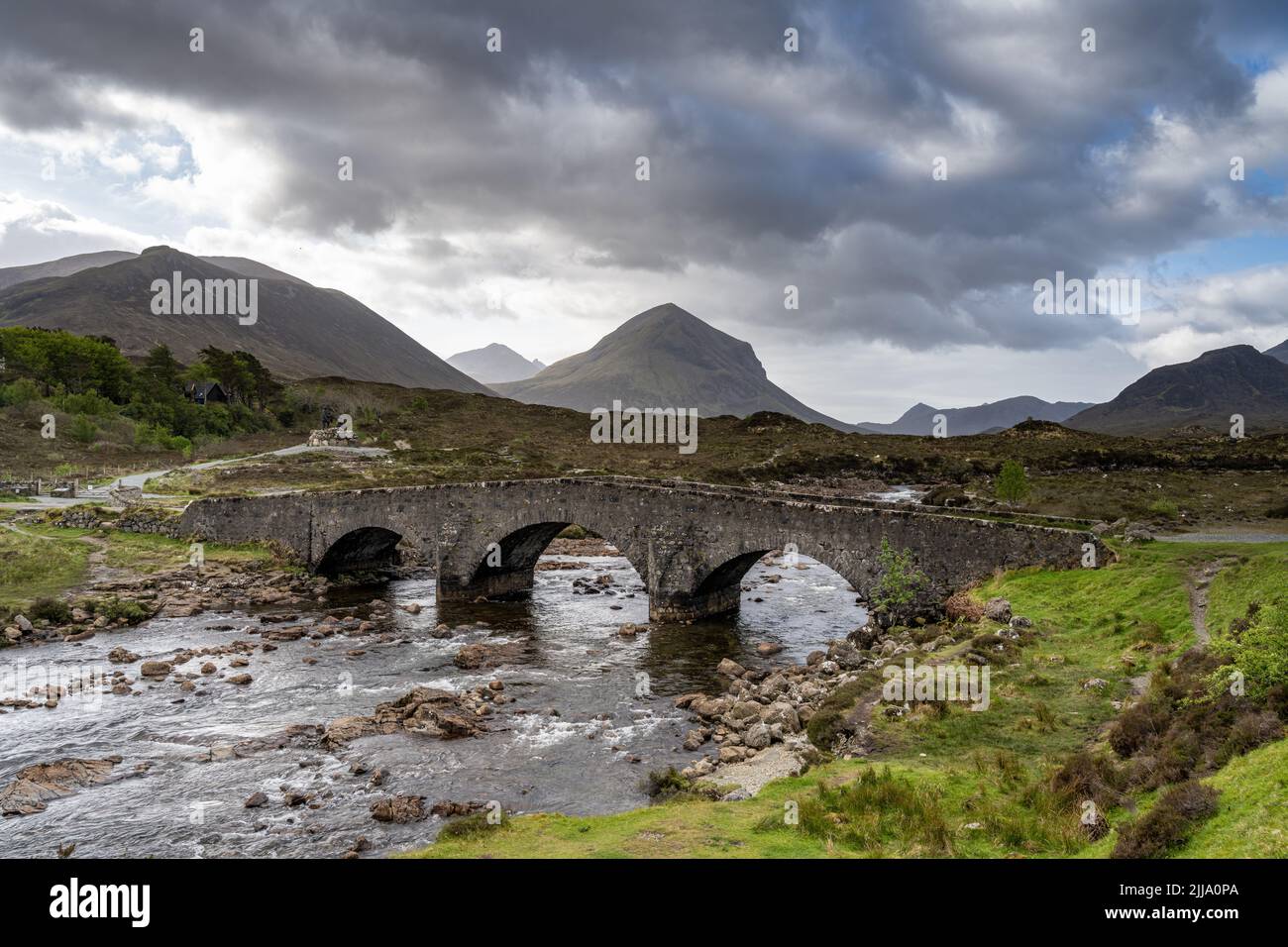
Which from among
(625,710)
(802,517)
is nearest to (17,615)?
(625,710)

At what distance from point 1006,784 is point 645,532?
23531 millimetres

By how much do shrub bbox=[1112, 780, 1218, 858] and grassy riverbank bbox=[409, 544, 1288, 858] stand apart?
5.5 inches

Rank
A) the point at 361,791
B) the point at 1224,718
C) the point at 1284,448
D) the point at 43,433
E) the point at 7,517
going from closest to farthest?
1. the point at 1224,718
2. the point at 361,791
3. the point at 7,517
4. the point at 43,433
5. the point at 1284,448

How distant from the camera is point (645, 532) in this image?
1404 inches

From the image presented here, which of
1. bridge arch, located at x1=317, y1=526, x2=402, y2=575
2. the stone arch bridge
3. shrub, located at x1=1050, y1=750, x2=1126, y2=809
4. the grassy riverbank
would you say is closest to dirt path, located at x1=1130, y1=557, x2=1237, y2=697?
the grassy riverbank

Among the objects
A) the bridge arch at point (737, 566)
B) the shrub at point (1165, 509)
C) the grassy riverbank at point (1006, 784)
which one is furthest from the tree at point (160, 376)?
the shrub at point (1165, 509)

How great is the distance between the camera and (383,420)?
123562mm

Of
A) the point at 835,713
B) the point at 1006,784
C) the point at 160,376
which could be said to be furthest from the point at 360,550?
the point at 160,376

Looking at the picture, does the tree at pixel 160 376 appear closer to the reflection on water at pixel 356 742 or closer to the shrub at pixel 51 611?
the shrub at pixel 51 611

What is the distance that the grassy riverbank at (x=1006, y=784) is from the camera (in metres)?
10.6

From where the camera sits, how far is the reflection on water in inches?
646
